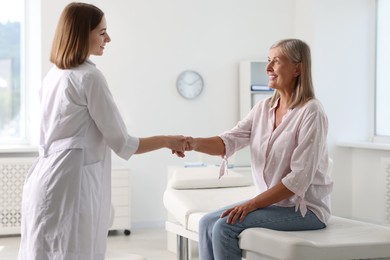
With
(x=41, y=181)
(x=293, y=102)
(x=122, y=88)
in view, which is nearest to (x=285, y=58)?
(x=293, y=102)

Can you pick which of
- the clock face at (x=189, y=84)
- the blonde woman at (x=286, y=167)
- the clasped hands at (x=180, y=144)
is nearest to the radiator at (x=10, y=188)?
the clock face at (x=189, y=84)

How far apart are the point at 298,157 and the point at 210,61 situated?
11.7ft

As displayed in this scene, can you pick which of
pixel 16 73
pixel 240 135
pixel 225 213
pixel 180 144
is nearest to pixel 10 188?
pixel 16 73

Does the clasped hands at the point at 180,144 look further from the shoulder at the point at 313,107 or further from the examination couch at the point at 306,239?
the shoulder at the point at 313,107

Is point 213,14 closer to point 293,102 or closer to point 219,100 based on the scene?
point 219,100

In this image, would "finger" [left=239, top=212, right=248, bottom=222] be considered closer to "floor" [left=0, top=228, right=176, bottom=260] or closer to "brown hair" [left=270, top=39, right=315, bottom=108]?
"brown hair" [left=270, top=39, right=315, bottom=108]

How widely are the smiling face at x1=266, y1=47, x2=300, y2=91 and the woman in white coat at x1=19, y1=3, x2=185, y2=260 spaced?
72 centimetres

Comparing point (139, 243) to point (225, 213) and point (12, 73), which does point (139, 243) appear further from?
point (225, 213)

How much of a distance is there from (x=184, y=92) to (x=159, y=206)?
3.30ft

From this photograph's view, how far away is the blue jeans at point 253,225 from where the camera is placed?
2.77 meters

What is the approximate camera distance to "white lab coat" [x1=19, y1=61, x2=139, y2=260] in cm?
251

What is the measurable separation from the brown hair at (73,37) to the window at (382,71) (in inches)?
169

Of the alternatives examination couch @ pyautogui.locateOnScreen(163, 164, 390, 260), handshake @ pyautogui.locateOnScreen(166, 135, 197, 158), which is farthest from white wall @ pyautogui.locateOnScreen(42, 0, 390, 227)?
handshake @ pyautogui.locateOnScreen(166, 135, 197, 158)

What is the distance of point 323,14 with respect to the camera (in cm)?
629
